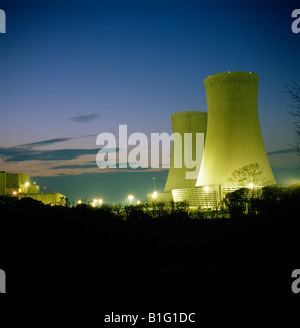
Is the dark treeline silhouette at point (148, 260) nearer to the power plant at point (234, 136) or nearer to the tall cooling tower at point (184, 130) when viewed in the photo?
the power plant at point (234, 136)

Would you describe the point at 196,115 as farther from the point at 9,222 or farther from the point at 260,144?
the point at 9,222

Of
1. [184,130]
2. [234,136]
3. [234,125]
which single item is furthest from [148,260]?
[184,130]

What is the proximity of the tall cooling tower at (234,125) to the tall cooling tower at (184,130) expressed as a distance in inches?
383

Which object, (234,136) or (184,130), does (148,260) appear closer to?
(234,136)

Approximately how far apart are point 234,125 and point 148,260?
1728 cm

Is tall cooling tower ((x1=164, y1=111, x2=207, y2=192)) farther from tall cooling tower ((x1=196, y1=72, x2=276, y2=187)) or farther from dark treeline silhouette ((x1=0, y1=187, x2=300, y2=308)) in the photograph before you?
dark treeline silhouette ((x1=0, y1=187, x2=300, y2=308))

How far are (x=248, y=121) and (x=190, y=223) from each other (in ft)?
51.7

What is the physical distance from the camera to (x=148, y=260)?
601 centimetres

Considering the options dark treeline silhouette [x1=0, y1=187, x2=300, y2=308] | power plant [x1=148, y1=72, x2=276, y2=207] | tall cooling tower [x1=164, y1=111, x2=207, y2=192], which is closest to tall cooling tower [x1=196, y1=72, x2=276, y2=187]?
power plant [x1=148, y1=72, x2=276, y2=207]

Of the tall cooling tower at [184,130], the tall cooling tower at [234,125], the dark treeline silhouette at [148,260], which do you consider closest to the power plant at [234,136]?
the tall cooling tower at [234,125]

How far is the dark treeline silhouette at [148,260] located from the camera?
4.39m

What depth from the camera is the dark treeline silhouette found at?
439 centimetres
